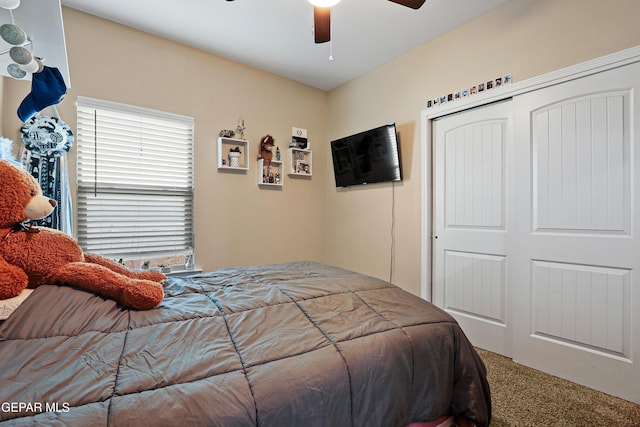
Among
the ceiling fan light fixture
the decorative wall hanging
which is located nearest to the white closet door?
the ceiling fan light fixture

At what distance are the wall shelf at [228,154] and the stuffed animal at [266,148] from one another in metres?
0.18

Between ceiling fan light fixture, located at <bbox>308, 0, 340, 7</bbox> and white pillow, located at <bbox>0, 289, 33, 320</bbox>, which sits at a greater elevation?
ceiling fan light fixture, located at <bbox>308, 0, 340, 7</bbox>

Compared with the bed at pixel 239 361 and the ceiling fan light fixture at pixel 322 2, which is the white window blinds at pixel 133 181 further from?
the ceiling fan light fixture at pixel 322 2

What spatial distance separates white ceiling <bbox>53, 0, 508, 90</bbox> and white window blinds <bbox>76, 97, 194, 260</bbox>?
2.51 feet

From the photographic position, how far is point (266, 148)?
3.49 m

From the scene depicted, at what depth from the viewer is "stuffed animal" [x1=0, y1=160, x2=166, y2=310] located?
107 centimetres

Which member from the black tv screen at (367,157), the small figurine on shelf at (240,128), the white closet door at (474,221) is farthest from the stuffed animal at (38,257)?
the black tv screen at (367,157)

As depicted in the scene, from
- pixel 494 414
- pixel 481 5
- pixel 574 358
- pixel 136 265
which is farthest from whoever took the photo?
pixel 136 265

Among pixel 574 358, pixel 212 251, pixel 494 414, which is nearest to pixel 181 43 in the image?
pixel 212 251

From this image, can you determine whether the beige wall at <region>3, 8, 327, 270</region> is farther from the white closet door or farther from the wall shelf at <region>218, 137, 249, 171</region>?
the white closet door

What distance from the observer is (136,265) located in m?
2.74

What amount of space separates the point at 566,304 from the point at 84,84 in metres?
4.10

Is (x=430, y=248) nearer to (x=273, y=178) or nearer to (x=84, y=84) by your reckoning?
(x=273, y=178)

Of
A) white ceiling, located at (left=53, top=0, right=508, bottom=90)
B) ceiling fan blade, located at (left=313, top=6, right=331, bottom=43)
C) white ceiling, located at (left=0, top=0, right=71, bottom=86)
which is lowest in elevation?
white ceiling, located at (left=0, top=0, right=71, bottom=86)
